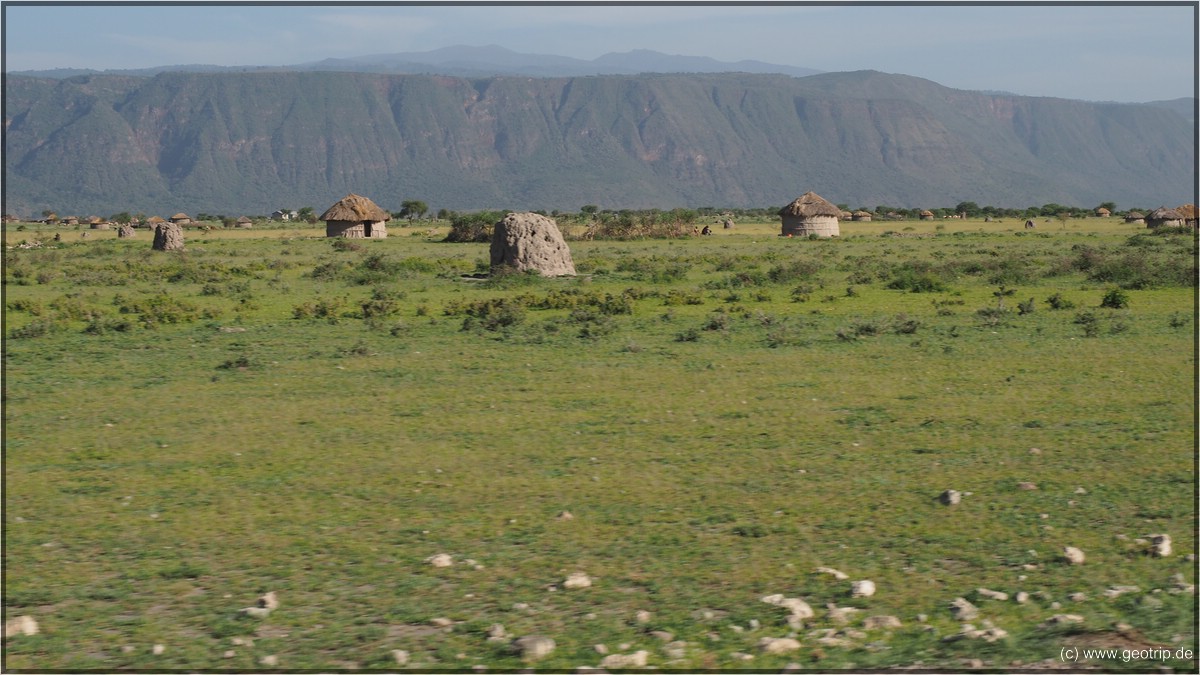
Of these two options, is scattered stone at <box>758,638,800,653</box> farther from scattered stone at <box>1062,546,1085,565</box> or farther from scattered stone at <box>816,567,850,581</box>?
scattered stone at <box>1062,546,1085,565</box>

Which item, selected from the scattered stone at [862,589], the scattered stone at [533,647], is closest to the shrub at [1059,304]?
the scattered stone at [862,589]

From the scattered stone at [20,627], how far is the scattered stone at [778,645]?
388 centimetres

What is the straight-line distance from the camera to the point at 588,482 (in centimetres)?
954

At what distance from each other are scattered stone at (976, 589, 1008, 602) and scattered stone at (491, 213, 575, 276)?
2301cm

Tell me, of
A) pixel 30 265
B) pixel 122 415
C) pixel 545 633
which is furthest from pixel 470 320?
pixel 30 265

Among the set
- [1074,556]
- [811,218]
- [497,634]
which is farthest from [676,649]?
[811,218]

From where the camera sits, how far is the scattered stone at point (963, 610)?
6320mm

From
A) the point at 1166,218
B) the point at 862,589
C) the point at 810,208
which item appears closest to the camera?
the point at 862,589

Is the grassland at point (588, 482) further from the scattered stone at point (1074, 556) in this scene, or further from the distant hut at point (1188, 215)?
the distant hut at point (1188, 215)

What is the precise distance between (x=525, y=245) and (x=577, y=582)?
74.4 ft

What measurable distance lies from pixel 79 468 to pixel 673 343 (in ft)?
32.2

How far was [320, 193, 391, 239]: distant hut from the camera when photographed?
57.3m

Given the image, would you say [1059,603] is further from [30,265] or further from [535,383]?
[30,265]

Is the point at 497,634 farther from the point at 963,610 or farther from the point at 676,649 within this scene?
the point at 963,610
